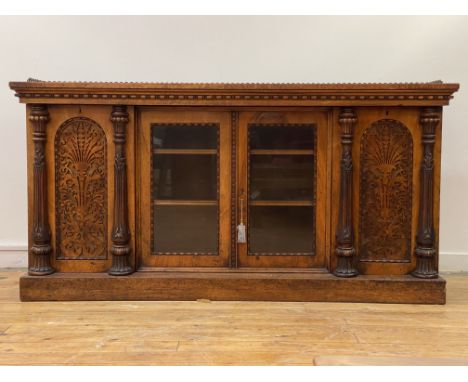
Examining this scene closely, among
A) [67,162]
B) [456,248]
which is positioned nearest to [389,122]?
[456,248]

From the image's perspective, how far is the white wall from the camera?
2.75 metres

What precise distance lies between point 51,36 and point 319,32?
1.58 metres

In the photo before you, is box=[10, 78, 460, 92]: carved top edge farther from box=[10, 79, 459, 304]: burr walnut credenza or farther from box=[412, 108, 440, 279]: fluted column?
box=[412, 108, 440, 279]: fluted column

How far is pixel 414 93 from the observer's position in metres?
2.05

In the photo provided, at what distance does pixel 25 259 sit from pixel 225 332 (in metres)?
1.60

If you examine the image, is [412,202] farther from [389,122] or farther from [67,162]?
[67,162]

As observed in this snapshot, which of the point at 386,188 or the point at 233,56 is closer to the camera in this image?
the point at 386,188

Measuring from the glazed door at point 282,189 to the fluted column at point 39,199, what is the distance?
0.88m

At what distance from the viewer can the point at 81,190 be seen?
2.17m

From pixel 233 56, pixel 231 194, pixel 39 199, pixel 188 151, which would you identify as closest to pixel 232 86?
pixel 188 151

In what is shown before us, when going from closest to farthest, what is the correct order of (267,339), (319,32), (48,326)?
(267,339) → (48,326) → (319,32)

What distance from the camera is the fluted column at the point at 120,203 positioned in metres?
2.13

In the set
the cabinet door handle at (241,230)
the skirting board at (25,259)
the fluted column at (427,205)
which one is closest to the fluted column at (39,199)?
the skirting board at (25,259)

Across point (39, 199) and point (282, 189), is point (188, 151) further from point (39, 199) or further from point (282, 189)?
point (39, 199)
